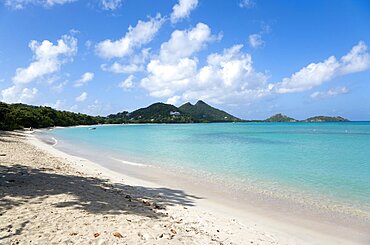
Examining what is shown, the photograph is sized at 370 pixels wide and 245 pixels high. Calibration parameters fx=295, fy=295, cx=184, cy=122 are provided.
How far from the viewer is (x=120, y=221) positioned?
7.24 m

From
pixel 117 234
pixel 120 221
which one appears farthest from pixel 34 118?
pixel 117 234

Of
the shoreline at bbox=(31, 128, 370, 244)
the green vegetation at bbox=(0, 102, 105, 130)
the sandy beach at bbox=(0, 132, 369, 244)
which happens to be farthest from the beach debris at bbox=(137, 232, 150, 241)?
the green vegetation at bbox=(0, 102, 105, 130)

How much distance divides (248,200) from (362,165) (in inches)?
650

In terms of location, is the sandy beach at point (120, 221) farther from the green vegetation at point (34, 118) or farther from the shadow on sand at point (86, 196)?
the green vegetation at point (34, 118)

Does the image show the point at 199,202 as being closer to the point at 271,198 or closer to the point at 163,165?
the point at 271,198

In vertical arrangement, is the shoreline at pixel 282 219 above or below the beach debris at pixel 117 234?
below

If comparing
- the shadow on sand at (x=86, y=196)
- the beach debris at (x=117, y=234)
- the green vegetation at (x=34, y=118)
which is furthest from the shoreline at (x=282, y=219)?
the green vegetation at (x=34, y=118)

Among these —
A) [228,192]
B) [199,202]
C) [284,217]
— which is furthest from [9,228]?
[228,192]

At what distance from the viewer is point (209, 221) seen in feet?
28.4

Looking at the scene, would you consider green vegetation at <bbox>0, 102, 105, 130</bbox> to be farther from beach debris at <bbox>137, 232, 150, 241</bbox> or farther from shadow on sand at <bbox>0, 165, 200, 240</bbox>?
beach debris at <bbox>137, 232, 150, 241</bbox>

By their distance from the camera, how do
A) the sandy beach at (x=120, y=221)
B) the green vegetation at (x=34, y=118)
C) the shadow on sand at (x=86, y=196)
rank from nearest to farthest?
the sandy beach at (x=120, y=221) → the shadow on sand at (x=86, y=196) → the green vegetation at (x=34, y=118)

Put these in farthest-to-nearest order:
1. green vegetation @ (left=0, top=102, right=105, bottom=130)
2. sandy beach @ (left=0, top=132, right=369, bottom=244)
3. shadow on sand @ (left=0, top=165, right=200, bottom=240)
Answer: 1. green vegetation @ (left=0, top=102, right=105, bottom=130)
2. shadow on sand @ (left=0, top=165, right=200, bottom=240)
3. sandy beach @ (left=0, top=132, right=369, bottom=244)

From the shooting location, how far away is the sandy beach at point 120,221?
6.26 m

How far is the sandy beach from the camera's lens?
6258 millimetres
